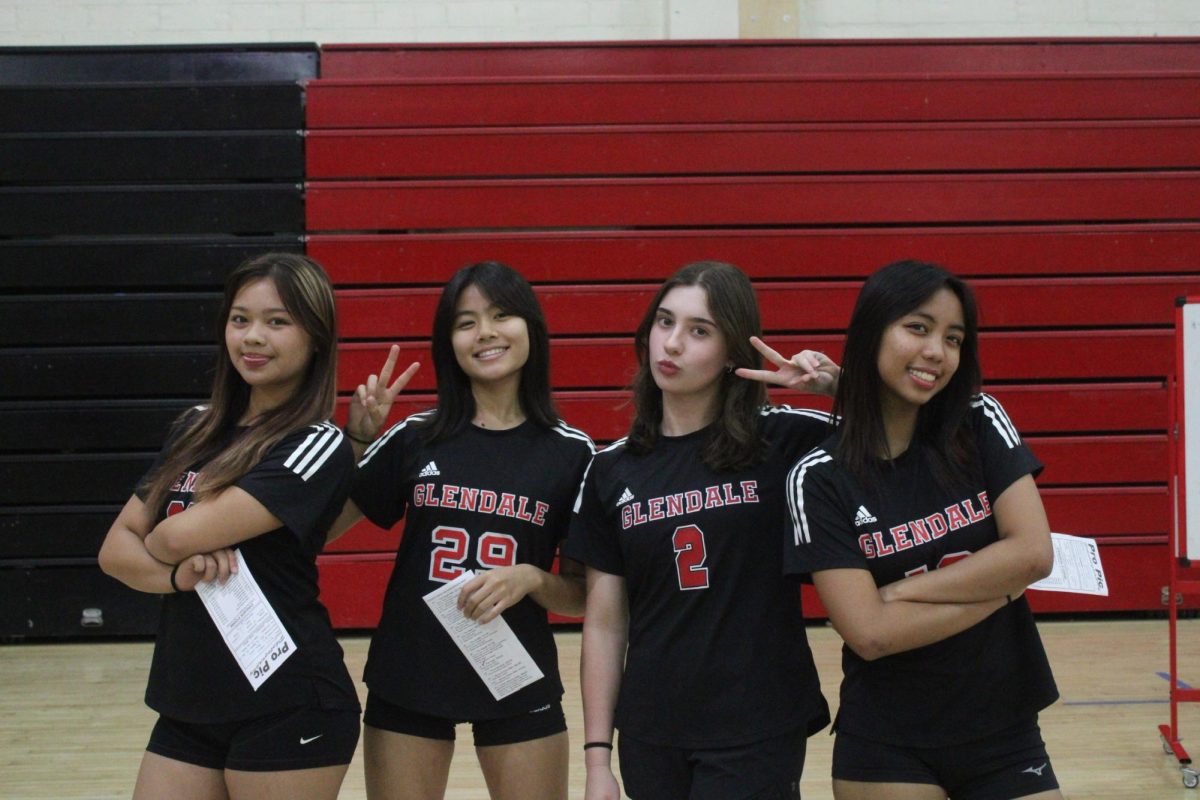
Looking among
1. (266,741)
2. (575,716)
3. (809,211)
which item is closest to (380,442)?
(266,741)

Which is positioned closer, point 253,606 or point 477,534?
point 253,606

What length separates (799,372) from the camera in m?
2.09

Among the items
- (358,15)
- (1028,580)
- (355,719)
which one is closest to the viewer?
(1028,580)

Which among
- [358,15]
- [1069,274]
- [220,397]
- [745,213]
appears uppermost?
[358,15]

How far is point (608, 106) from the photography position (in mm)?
5988

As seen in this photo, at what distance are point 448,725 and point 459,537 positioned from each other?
372mm

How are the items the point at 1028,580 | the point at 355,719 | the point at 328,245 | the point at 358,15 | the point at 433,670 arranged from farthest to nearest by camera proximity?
the point at 358,15 → the point at 328,245 → the point at 433,670 → the point at 355,719 → the point at 1028,580

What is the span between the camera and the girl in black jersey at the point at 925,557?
5.90 feet

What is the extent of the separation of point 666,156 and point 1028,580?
4.44m

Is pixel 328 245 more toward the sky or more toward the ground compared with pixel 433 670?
more toward the sky

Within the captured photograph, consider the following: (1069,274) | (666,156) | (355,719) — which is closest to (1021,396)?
(1069,274)

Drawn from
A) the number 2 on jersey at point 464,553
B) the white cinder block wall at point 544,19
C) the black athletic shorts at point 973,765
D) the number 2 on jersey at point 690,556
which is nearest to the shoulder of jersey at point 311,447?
the number 2 on jersey at point 464,553

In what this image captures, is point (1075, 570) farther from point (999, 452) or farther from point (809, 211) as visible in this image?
point (809, 211)

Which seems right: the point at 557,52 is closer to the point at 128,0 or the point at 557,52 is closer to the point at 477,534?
the point at 128,0
